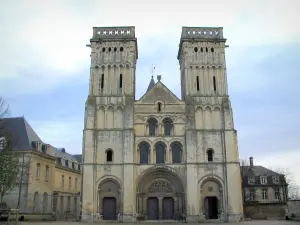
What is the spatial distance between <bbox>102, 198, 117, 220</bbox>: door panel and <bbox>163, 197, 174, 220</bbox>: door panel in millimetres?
4920

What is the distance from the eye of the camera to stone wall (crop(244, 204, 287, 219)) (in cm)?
3678

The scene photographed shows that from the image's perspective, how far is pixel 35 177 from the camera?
38.1m

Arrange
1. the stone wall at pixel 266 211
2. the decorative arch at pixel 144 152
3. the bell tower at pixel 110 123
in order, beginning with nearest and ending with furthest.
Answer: the bell tower at pixel 110 123 < the decorative arch at pixel 144 152 < the stone wall at pixel 266 211

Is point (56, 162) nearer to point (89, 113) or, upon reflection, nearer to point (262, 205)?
point (89, 113)

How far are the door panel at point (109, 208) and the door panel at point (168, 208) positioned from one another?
194 inches

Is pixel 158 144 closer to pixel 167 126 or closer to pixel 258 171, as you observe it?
pixel 167 126

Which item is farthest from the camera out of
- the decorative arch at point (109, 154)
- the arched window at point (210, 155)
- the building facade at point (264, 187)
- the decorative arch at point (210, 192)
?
the building facade at point (264, 187)

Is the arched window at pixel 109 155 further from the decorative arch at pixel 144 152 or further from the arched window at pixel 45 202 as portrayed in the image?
the arched window at pixel 45 202

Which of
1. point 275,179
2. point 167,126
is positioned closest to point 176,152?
point 167,126

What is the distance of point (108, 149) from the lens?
33.9 meters

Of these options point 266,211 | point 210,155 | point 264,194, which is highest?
point 210,155

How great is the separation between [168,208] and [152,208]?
161cm

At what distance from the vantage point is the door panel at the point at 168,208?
3375 centimetres

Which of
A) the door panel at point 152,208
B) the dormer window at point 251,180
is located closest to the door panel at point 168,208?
the door panel at point 152,208
